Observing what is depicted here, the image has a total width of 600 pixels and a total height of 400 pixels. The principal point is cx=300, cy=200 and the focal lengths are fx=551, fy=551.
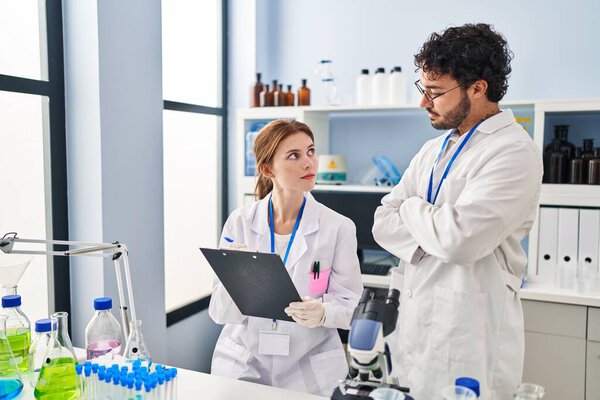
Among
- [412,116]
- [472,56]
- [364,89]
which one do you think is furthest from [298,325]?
[412,116]

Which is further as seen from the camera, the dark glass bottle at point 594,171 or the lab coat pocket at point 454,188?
the dark glass bottle at point 594,171

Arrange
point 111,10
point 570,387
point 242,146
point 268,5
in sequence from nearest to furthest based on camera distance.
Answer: point 111,10 → point 570,387 → point 242,146 → point 268,5

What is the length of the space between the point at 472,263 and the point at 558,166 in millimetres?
1484

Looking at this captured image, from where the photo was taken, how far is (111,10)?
7.82 ft

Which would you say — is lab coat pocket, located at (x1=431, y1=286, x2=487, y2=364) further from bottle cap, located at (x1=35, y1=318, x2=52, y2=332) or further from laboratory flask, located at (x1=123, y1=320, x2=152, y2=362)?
bottle cap, located at (x1=35, y1=318, x2=52, y2=332)

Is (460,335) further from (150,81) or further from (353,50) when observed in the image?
(353,50)

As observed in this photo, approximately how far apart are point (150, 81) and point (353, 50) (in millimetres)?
1417

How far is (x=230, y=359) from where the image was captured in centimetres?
196

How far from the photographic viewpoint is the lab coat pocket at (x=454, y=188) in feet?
5.28

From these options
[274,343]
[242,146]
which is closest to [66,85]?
[242,146]

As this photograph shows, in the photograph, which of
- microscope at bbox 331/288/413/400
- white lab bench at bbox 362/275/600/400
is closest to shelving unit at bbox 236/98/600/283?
white lab bench at bbox 362/275/600/400

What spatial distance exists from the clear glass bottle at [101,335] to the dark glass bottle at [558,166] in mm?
2214

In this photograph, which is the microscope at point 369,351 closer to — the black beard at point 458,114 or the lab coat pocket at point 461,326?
the lab coat pocket at point 461,326

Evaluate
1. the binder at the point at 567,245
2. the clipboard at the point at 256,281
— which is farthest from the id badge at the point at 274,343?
the binder at the point at 567,245
